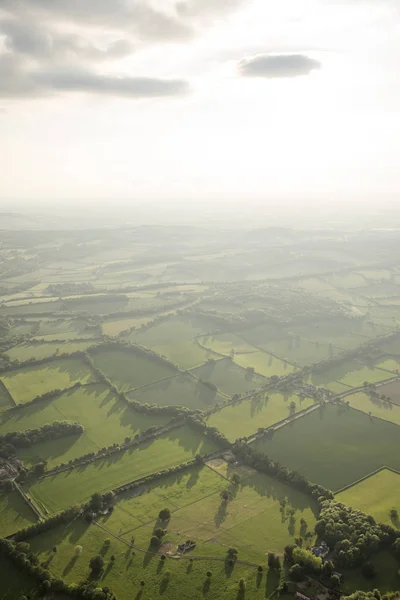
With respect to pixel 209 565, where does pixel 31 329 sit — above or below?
above

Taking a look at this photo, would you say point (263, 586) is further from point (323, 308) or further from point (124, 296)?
point (124, 296)

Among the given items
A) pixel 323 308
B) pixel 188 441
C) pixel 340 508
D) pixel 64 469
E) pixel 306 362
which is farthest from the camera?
Answer: pixel 323 308

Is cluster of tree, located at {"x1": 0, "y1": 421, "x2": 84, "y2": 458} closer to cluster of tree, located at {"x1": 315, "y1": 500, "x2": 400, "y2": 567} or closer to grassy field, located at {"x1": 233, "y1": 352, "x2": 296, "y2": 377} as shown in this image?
cluster of tree, located at {"x1": 315, "y1": 500, "x2": 400, "y2": 567}

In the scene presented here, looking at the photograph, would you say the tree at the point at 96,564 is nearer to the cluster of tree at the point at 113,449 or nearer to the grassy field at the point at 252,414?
the cluster of tree at the point at 113,449

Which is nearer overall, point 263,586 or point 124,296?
point 263,586

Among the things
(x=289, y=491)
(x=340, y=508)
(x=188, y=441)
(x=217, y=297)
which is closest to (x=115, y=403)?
(x=188, y=441)

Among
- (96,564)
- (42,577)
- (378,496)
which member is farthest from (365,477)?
(42,577)
